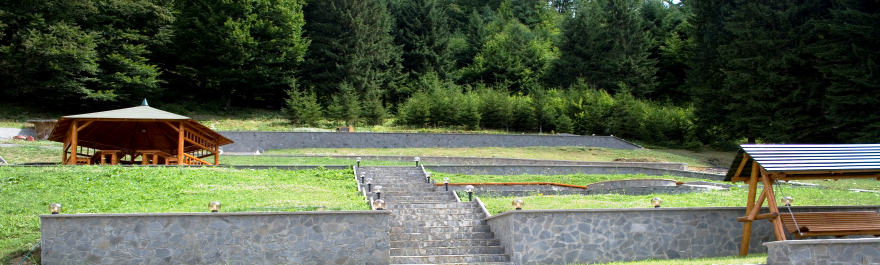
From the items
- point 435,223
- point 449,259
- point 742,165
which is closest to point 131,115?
point 435,223

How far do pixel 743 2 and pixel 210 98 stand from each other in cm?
2982

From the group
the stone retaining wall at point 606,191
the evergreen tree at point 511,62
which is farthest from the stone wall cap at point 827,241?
the evergreen tree at point 511,62

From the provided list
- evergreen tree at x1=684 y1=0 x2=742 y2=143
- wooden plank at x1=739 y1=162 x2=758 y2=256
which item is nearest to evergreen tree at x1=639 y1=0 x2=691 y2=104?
evergreen tree at x1=684 y1=0 x2=742 y2=143

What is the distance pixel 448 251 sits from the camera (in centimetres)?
1155

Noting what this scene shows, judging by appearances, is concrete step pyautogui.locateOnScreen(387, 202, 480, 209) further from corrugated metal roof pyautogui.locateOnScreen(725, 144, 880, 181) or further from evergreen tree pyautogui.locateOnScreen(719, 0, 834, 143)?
evergreen tree pyautogui.locateOnScreen(719, 0, 834, 143)

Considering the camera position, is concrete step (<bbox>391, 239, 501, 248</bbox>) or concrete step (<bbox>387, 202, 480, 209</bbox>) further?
concrete step (<bbox>387, 202, 480, 209</bbox>)

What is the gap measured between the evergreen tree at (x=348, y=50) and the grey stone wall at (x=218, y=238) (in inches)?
1091

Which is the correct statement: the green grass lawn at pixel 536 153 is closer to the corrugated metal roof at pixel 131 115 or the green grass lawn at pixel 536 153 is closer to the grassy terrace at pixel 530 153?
the grassy terrace at pixel 530 153

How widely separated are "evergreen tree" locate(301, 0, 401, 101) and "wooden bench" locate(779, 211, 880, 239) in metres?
29.1

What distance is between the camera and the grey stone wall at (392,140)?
27344 mm

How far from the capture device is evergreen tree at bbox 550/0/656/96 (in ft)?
148

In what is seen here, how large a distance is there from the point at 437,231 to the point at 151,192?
224 inches

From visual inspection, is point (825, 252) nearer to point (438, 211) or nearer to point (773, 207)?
point (773, 207)

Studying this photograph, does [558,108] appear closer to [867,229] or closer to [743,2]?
[743,2]
